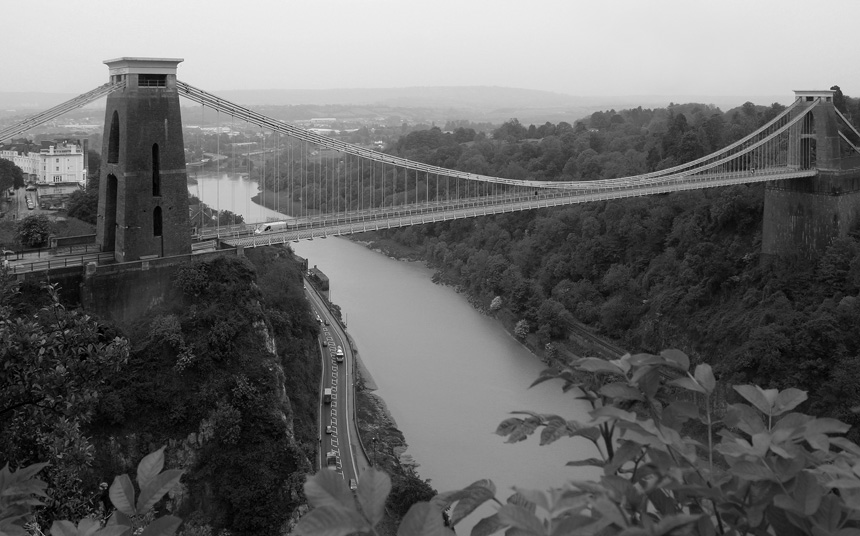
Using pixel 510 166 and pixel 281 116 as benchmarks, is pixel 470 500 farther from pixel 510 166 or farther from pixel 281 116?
pixel 281 116

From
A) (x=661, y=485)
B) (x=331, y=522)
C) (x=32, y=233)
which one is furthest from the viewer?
(x=32, y=233)

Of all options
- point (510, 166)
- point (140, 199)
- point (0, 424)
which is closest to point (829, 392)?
point (140, 199)

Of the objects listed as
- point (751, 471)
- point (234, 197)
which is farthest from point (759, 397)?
point (234, 197)

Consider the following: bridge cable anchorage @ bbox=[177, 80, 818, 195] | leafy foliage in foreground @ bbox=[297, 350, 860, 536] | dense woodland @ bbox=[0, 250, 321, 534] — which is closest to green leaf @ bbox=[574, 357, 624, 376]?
leafy foliage in foreground @ bbox=[297, 350, 860, 536]

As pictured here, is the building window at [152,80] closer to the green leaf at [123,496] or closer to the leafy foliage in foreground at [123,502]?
the leafy foliage in foreground at [123,502]

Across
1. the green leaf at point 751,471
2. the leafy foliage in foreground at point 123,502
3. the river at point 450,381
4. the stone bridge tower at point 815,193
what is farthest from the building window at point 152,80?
the stone bridge tower at point 815,193

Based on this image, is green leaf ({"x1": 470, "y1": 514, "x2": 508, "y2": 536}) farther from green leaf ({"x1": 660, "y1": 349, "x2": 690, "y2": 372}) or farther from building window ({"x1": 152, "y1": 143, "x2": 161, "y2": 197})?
building window ({"x1": 152, "y1": 143, "x2": 161, "y2": 197})

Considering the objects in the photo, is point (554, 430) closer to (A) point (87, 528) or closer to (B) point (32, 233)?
(A) point (87, 528)
